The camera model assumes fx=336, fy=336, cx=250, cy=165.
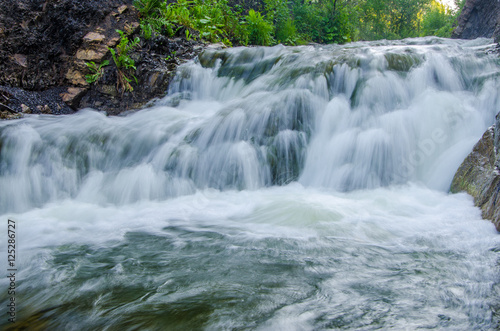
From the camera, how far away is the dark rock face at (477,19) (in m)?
10.8

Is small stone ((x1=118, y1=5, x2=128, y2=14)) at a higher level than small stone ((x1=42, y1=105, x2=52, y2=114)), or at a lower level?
higher

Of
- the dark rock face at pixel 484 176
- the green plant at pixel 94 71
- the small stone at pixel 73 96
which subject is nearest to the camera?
the dark rock face at pixel 484 176

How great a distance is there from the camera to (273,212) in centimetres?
353

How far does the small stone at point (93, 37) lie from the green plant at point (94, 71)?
47 centimetres

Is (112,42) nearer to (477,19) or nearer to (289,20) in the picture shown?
(289,20)

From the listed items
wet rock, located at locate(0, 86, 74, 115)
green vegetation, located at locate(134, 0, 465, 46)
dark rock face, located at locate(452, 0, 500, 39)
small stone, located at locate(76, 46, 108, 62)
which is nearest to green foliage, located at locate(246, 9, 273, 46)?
green vegetation, located at locate(134, 0, 465, 46)

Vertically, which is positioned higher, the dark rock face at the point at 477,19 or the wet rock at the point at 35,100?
the dark rock face at the point at 477,19

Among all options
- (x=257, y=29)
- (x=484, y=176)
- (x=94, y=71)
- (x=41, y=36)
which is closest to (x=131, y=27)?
(x=94, y=71)

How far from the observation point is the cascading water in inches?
72.9

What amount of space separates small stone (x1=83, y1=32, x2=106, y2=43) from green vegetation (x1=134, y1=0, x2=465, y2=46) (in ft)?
3.06

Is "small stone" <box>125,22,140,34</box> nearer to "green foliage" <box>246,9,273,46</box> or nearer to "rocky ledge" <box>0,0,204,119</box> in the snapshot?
"rocky ledge" <box>0,0,204,119</box>

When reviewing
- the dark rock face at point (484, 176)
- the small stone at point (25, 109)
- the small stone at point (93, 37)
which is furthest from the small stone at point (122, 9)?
the dark rock face at point (484, 176)

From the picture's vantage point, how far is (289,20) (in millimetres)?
11891

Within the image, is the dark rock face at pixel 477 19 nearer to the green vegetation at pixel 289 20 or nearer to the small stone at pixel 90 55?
the green vegetation at pixel 289 20
